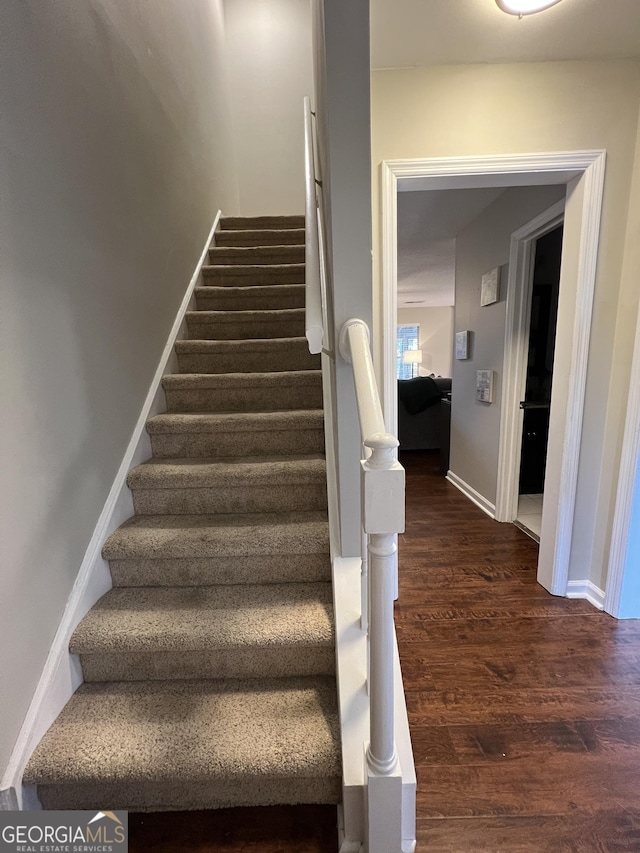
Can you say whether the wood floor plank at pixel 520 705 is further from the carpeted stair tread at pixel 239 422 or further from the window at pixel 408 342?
the window at pixel 408 342

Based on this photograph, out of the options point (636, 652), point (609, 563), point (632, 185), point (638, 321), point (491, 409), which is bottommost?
point (636, 652)

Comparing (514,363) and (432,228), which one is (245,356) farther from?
(432,228)

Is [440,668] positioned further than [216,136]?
No

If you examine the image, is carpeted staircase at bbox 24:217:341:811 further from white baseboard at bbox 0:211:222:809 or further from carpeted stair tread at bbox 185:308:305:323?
carpeted stair tread at bbox 185:308:305:323

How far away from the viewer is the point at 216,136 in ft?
10.7

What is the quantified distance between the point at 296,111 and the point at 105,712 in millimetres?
5054

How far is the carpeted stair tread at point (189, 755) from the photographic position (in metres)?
1.00

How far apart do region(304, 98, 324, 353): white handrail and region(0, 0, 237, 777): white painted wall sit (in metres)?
0.79

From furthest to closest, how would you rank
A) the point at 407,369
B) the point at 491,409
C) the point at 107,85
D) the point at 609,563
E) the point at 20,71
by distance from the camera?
1. the point at 407,369
2. the point at 491,409
3. the point at 609,563
4. the point at 107,85
5. the point at 20,71

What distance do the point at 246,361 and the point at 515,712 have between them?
1998 millimetres

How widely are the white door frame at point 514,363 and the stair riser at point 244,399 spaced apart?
1587mm

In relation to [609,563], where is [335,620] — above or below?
above

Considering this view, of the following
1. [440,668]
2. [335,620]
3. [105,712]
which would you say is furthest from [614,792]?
[105,712]

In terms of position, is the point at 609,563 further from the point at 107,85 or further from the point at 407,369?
the point at 407,369
